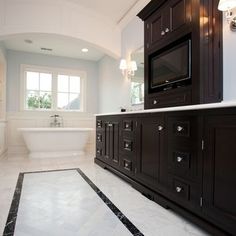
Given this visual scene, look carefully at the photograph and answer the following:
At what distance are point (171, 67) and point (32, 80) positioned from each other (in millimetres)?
4452

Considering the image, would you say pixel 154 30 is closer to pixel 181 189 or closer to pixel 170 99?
pixel 170 99

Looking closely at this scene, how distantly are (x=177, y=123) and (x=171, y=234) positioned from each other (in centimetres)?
87

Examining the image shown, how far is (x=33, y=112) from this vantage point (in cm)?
560

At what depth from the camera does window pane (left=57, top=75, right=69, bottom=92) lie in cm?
596

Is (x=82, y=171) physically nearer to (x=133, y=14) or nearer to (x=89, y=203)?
(x=89, y=203)

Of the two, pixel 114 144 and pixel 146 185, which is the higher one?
pixel 114 144

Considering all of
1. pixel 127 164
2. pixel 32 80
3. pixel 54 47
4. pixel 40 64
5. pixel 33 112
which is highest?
pixel 54 47

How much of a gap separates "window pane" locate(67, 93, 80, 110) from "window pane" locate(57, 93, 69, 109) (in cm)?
12

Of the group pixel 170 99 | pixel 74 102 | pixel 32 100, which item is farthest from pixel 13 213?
pixel 74 102

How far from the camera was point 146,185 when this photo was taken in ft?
7.56

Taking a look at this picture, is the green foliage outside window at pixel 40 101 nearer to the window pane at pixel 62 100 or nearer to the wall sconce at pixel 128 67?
the window pane at pixel 62 100

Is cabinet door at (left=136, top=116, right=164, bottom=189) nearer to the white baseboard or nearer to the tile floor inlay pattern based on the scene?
the tile floor inlay pattern

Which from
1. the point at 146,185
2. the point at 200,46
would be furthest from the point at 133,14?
the point at 146,185

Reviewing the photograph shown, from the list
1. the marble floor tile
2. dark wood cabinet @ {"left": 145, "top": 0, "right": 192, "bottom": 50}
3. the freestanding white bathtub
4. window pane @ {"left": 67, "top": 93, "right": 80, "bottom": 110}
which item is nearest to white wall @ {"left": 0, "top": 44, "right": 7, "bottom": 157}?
the freestanding white bathtub
